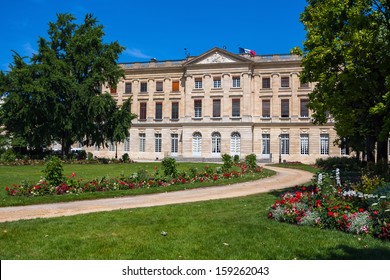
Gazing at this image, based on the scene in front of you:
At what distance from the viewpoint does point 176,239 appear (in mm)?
6863

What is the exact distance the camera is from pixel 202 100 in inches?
1831

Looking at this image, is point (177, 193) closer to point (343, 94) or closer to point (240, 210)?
point (240, 210)

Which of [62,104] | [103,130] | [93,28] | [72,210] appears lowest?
[72,210]

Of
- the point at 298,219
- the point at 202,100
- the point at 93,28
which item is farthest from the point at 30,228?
the point at 202,100

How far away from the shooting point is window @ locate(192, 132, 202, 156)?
151 feet

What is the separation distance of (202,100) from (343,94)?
34.4 metres

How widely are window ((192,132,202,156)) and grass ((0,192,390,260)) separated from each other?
36788 millimetres

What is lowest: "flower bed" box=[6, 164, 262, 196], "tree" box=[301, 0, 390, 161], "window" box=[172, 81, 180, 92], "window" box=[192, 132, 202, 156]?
"flower bed" box=[6, 164, 262, 196]

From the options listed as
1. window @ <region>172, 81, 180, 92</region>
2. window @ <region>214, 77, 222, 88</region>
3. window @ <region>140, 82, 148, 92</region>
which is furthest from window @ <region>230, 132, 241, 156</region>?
window @ <region>140, 82, 148, 92</region>

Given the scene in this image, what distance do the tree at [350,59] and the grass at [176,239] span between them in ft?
18.1

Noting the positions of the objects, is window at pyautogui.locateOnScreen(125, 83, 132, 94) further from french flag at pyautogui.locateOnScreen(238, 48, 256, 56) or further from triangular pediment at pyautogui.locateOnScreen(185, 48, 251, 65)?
french flag at pyautogui.locateOnScreen(238, 48, 256, 56)

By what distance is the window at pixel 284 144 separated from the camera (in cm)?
4450

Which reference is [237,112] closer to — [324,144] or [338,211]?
[324,144]

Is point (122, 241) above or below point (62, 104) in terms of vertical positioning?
below
